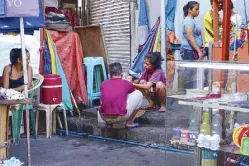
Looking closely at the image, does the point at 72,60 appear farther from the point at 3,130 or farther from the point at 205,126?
the point at 205,126

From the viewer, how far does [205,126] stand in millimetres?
4031

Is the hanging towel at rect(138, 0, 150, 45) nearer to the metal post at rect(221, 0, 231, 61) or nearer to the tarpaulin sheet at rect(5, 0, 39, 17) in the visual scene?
the tarpaulin sheet at rect(5, 0, 39, 17)

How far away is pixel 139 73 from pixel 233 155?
14.4 ft

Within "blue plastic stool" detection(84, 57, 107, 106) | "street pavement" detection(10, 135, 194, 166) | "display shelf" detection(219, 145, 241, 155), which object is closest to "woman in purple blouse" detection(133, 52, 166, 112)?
"street pavement" detection(10, 135, 194, 166)

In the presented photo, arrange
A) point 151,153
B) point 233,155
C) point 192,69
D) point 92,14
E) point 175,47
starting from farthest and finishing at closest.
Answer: point 92,14 < point 175,47 < point 151,153 < point 192,69 < point 233,155

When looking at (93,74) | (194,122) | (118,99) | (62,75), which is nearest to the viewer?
(194,122)

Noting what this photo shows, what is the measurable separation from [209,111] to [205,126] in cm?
14

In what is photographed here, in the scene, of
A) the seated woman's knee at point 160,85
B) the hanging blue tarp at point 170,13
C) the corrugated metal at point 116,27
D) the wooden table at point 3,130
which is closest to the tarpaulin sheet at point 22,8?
the wooden table at point 3,130

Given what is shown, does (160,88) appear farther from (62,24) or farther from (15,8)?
(15,8)

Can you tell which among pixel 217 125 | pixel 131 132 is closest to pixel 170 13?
pixel 131 132

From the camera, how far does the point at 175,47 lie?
7770 millimetres

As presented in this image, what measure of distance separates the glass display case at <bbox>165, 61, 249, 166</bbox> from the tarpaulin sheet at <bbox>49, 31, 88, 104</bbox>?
4.04 meters

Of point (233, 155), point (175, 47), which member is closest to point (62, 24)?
point (175, 47)

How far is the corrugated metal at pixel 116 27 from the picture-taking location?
8.99 m
